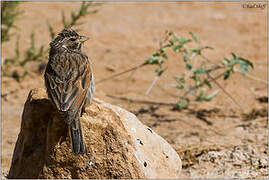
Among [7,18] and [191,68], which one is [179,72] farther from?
[7,18]

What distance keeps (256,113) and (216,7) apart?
558cm

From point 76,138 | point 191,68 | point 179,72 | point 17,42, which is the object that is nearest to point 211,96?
point 191,68

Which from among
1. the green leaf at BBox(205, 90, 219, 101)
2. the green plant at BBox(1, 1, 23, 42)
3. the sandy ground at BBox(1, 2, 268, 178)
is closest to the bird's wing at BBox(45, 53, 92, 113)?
the sandy ground at BBox(1, 2, 268, 178)

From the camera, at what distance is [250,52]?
34.1 ft

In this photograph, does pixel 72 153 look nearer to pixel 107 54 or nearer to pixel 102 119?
pixel 102 119

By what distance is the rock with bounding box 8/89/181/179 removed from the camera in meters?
4.98

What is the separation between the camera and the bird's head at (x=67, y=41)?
6384mm

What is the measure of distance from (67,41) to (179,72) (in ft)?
11.6

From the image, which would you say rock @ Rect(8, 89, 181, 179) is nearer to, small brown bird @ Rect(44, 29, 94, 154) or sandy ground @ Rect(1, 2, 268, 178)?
small brown bird @ Rect(44, 29, 94, 154)

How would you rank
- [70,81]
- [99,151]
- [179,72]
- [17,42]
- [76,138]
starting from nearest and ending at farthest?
1. [76,138]
2. [99,151]
3. [70,81]
4. [17,42]
5. [179,72]

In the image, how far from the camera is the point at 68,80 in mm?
5598

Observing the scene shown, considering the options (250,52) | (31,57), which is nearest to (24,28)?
(31,57)

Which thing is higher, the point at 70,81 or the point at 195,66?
the point at 70,81

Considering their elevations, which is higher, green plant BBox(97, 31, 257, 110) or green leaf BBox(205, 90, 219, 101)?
green plant BBox(97, 31, 257, 110)
